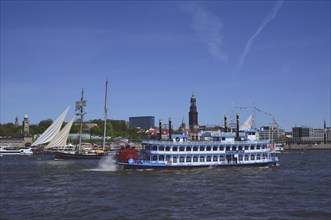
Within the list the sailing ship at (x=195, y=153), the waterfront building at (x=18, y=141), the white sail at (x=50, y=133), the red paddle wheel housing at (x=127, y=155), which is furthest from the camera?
the waterfront building at (x=18, y=141)

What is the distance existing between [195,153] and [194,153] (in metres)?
0.16

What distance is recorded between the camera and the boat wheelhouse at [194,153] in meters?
59.0

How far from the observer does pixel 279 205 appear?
106 ft

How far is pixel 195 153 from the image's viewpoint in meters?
60.2

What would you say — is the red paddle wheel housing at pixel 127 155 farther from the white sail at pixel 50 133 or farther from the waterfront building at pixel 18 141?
the waterfront building at pixel 18 141

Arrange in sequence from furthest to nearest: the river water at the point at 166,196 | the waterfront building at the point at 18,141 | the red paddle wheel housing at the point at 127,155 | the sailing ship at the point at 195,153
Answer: the waterfront building at the point at 18,141
the red paddle wheel housing at the point at 127,155
the sailing ship at the point at 195,153
the river water at the point at 166,196

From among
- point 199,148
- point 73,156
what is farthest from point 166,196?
point 73,156

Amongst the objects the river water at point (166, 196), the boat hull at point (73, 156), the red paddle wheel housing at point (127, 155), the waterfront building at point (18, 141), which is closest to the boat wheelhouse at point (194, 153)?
the red paddle wheel housing at point (127, 155)

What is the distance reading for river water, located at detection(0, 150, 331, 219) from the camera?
29.1 metres

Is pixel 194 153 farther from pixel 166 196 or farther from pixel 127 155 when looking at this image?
pixel 166 196

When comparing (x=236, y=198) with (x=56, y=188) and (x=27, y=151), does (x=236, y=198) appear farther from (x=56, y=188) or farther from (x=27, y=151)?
(x=27, y=151)

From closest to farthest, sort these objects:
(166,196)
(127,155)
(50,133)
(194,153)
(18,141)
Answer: (166,196), (127,155), (194,153), (50,133), (18,141)

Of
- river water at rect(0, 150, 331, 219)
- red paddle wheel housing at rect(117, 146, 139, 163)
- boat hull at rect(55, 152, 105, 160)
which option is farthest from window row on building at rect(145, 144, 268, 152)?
boat hull at rect(55, 152, 105, 160)

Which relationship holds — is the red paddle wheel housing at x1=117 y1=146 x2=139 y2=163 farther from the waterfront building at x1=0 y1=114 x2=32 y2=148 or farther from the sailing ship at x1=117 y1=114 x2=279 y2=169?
the waterfront building at x1=0 y1=114 x2=32 y2=148
